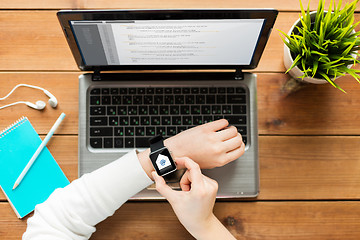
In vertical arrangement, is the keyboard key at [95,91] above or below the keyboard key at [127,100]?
above

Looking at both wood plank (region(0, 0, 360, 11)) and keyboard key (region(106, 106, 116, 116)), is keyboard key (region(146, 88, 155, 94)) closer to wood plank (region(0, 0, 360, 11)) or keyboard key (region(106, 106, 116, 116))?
keyboard key (region(106, 106, 116, 116))

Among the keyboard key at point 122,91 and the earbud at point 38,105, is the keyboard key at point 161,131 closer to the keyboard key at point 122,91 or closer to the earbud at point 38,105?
the keyboard key at point 122,91

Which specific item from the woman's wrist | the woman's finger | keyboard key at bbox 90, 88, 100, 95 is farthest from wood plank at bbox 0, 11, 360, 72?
the woman's wrist

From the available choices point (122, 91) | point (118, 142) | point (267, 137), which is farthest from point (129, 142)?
point (267, 137)

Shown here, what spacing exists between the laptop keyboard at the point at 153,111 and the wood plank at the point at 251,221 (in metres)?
0.18

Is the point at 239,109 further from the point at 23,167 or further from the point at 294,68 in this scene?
the point at 23,167

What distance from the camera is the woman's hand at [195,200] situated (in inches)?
25.7

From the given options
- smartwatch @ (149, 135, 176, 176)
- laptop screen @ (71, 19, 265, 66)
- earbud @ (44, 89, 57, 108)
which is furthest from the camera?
earbud @ (44, 89, 57, 108)

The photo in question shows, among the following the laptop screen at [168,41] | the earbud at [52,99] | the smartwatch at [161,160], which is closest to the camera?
the laptop screen at [168,41]

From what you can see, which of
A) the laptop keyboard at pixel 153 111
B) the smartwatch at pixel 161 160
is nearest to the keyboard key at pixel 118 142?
the laptop keyboard at pixel 153 111

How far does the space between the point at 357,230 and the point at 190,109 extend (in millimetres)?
538

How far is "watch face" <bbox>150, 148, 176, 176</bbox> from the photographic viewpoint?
0.70 meters

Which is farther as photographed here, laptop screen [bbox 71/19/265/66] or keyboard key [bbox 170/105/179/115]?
keyboard key [bbox 170/105/179/115]

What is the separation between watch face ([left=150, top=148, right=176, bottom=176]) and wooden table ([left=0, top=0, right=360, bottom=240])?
14cm
